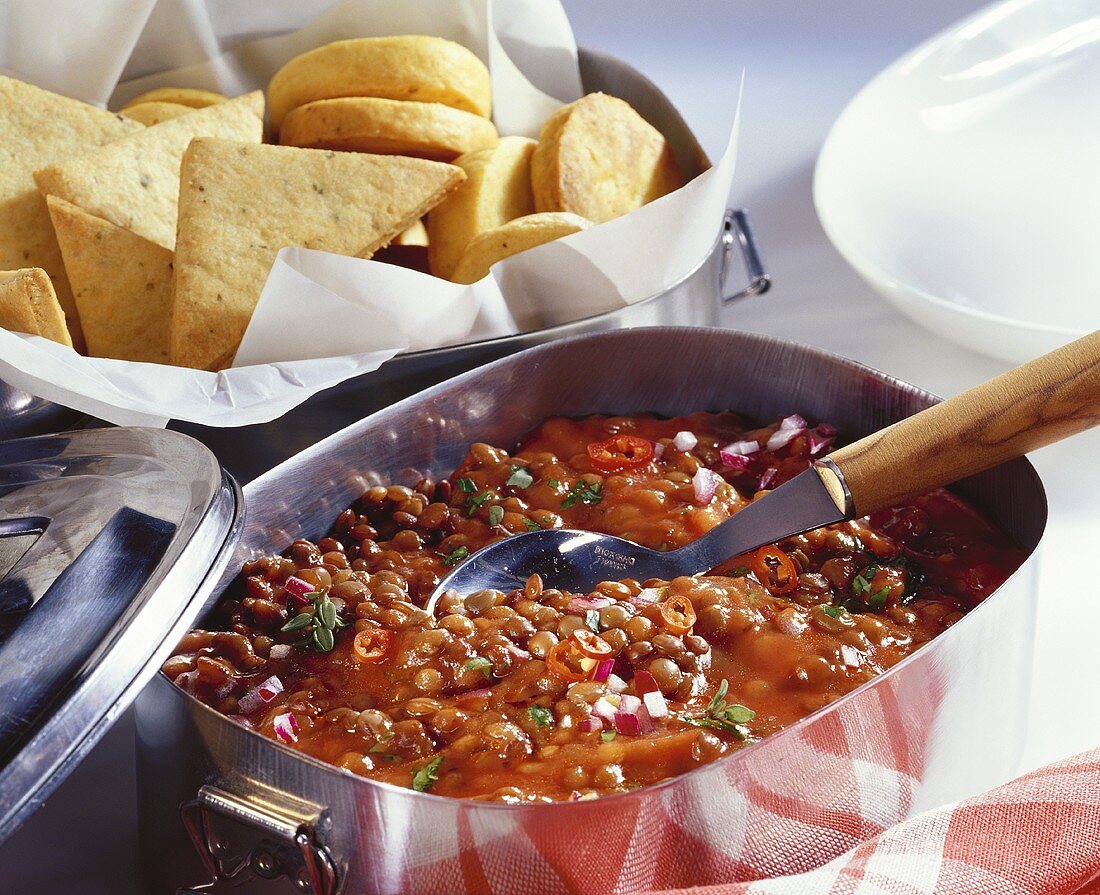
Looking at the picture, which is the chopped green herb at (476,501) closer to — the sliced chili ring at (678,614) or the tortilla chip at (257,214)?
the sliced chili ring at (678,614)

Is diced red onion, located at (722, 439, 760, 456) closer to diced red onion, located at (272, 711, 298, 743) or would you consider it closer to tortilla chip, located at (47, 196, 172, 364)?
diced red onion, located at (272, 711, 298, 743)

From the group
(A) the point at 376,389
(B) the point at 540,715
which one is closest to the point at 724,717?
(B) the point at 540,715

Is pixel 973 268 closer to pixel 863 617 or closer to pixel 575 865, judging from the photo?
pixel 863 617

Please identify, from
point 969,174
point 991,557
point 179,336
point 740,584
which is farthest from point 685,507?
point 969,174

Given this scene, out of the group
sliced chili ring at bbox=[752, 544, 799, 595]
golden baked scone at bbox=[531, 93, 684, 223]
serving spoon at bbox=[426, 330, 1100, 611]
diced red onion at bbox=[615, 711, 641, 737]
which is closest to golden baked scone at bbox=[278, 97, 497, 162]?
golden baked scone at bbox=[531, 93, 684, 223]

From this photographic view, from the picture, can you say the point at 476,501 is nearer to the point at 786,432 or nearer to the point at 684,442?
the point at 684,442

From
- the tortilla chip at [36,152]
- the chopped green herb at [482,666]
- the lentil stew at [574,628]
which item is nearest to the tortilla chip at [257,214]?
the tortilla chip at [36,152]
